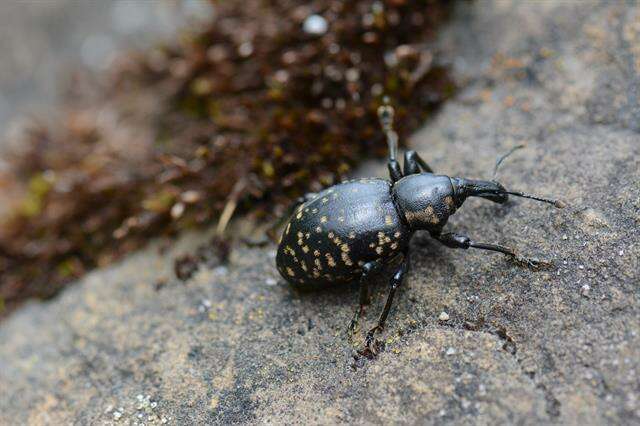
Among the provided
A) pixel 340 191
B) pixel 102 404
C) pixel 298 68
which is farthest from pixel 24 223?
pixel 340 191

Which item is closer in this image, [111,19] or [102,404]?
[102,404]

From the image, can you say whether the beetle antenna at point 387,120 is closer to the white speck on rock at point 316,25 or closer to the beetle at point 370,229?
the beetle at point 370,229

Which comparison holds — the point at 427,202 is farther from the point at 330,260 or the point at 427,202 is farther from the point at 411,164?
the point at 330,260

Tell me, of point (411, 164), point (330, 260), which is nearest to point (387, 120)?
point (411, 164)

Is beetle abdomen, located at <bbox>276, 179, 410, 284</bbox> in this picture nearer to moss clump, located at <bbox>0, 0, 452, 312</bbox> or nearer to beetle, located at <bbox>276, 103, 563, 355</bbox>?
beetle, located at <bbox>276, 103, 563, 355</bbox>

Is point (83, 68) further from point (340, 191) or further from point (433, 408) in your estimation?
point (433, 408)

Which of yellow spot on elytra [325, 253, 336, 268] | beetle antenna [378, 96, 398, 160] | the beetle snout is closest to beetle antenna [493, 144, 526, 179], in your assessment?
the beetle snout

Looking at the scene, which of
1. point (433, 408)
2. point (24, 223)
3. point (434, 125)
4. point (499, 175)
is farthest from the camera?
point (24, 223)
